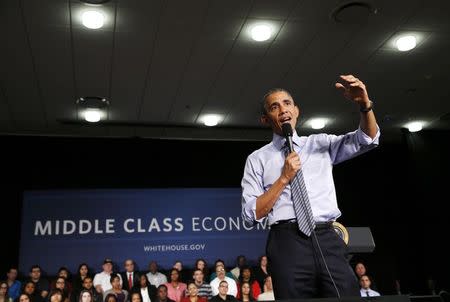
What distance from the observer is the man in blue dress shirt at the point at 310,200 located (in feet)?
4.08

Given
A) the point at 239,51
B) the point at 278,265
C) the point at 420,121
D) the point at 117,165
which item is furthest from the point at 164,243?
the point at 278,265

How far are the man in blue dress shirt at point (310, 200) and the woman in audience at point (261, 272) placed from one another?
18.1 ft

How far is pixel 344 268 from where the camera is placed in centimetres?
126

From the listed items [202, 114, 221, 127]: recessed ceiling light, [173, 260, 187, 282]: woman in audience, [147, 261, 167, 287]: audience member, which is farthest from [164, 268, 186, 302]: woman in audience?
[202, 114, 221, 127]: recessed ceiling light

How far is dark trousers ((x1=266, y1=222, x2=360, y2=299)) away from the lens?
123 cm

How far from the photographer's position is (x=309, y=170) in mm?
1445

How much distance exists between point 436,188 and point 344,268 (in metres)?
7.11

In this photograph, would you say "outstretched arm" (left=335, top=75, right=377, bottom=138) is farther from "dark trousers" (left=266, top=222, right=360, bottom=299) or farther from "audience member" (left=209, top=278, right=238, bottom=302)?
"audience member" (left=209, top=278, right=238, bottom=302)

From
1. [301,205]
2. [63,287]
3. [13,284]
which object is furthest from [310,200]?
[13,284]

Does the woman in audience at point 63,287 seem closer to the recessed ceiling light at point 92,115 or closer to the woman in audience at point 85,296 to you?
the woman in audience at point 85,296

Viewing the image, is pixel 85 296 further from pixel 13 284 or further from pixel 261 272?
pixel 261 272

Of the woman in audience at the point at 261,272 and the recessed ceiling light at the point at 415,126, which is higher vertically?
the recessed ceiling light at the point at 415,126

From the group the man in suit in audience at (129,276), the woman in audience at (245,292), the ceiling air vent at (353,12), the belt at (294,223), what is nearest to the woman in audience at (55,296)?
the man in suit in audience at (129,276)

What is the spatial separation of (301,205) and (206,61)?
4221 mm
